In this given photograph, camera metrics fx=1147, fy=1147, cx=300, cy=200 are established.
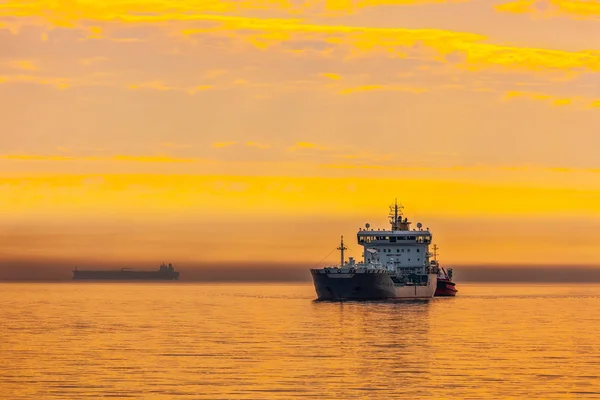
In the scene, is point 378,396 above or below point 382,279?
below

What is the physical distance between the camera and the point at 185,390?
57312mm

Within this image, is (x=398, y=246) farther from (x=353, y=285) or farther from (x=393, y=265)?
(x=353, y=285)

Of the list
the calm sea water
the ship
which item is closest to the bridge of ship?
the ship

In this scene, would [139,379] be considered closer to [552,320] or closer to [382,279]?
[552,320]

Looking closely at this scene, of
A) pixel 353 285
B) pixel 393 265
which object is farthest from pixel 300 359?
pixel 393 265

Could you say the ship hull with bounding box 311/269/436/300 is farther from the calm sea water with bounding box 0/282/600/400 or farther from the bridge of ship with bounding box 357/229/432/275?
the calm sea water with bounding box 0/282/600/400

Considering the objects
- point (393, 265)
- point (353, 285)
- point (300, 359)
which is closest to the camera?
point (300, 359)

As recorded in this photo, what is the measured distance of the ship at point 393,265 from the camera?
168m

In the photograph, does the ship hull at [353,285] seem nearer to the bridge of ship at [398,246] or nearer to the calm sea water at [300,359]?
the bridge of ship at [398,246]

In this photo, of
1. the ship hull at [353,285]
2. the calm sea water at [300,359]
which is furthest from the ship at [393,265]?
the calm sea water at [300,359]

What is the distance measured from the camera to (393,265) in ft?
606

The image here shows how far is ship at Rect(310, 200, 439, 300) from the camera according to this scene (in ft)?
551

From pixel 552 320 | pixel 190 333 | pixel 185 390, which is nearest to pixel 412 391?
pixel 185 390

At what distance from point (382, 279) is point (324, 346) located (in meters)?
84.3
